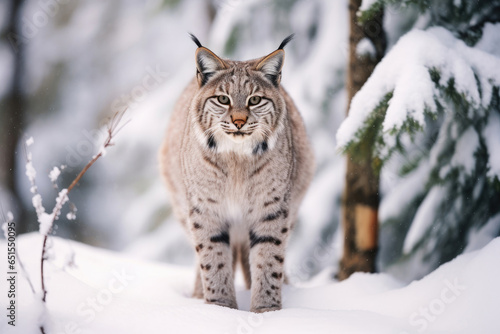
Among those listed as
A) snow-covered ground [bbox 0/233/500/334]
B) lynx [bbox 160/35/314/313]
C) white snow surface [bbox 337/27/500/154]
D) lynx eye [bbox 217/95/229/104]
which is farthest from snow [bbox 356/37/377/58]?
snow-covered ground [bbox 0/233/500/334]

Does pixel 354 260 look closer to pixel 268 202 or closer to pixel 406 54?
pixel 268 202

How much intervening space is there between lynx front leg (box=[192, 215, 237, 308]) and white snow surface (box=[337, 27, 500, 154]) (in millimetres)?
969

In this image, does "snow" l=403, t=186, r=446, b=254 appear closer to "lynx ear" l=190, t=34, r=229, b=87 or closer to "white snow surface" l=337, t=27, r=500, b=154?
"white snow surface" l=337, t=27, r=500, b=154

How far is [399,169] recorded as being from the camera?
3.92m

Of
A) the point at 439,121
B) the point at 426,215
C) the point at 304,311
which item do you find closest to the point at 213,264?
the point at 304,311

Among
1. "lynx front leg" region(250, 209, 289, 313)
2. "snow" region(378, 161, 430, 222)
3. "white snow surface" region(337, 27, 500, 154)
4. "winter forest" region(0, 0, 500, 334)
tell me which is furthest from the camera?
"snow" region(378, 161, 430, 222)

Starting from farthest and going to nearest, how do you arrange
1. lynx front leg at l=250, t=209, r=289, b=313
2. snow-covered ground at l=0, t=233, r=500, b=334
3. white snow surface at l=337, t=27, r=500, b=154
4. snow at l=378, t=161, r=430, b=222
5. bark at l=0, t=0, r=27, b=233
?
bark at l=0, t=0, r=27, b=233 → snow at l=378, t=161, r=430, b=222 → lynx front leg at l=250, t=209, r=289, b=313 → white snow surface at l=337, t=27, r=500, b=154 → snow-covered ground at l=0, t=233, r=500, b=334

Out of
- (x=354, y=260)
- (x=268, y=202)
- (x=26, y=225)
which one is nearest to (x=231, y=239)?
(x=268, y=202)

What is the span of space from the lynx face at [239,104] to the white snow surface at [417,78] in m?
0.44

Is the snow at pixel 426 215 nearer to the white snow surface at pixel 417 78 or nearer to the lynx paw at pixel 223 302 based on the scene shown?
the white snow surface at pixel 417 78

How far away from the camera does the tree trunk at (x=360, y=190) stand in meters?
3.68

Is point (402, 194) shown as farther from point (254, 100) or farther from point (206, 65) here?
point (206, 65)

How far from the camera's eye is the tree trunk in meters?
3.68

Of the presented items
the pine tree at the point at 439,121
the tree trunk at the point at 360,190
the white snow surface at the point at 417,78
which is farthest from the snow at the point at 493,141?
the tree trunk at the point at 360,190
